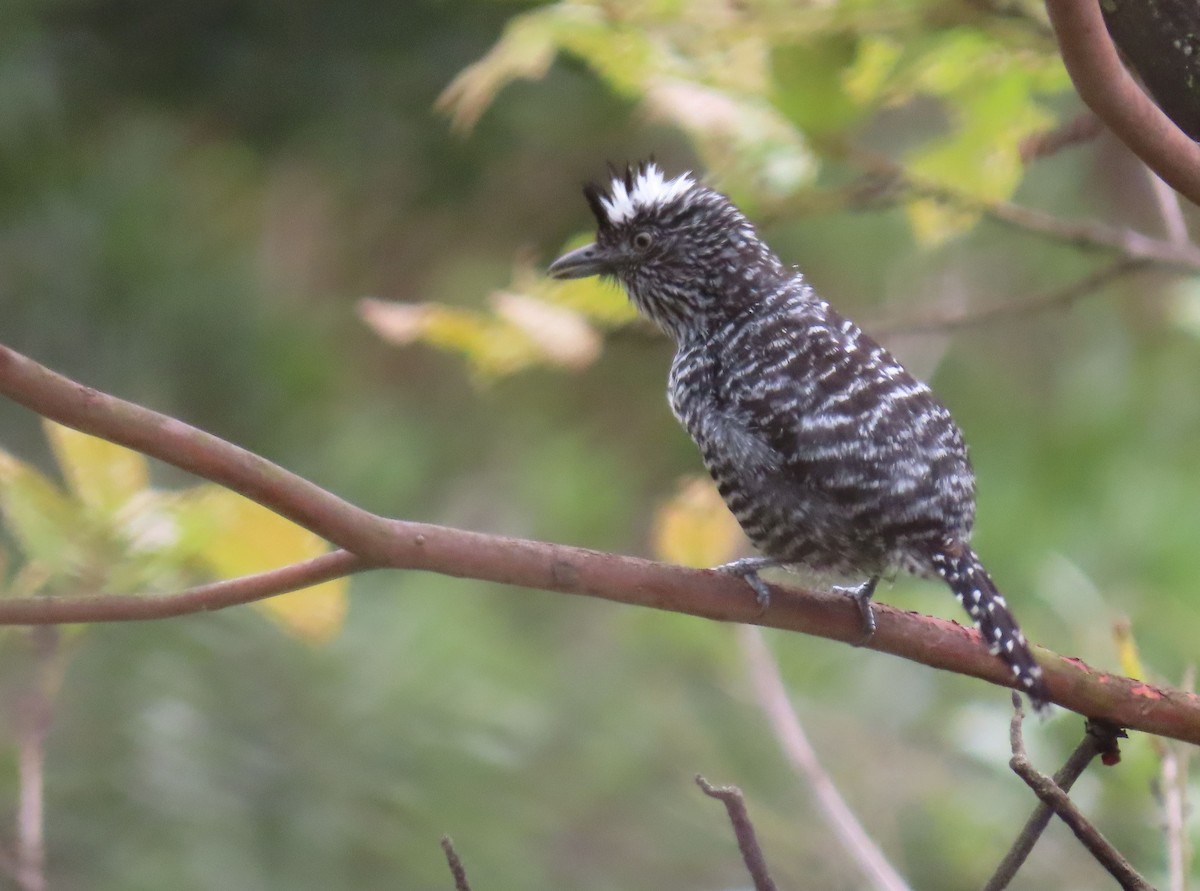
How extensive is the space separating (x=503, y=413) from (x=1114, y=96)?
3.74m

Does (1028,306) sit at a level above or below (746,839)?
above

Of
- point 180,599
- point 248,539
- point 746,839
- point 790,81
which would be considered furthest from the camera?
point 790,81

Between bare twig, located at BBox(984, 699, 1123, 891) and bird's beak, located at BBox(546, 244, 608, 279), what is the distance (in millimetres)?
1479

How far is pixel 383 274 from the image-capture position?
16.9 feet

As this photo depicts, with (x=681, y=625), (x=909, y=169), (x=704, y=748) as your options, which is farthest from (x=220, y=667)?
(x=909, y=169)

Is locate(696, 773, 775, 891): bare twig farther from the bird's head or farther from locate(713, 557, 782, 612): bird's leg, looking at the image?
the bird's head

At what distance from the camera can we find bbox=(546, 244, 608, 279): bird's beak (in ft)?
9.64

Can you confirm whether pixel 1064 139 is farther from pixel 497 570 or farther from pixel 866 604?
pixel 497 570

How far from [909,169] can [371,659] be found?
179 cm

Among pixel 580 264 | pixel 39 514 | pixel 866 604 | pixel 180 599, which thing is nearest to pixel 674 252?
pixel 580 264

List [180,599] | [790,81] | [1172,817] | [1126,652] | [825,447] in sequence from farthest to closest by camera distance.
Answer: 1. [825,447]
2. [790,81]
3. [1126,652]
4. [1172,817]
5. [180,599]

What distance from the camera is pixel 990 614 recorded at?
2.08 m

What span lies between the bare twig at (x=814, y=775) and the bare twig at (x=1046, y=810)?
0.36 metres

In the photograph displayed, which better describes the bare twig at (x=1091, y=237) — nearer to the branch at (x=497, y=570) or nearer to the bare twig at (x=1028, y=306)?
the bare twig at (x=1028, y=306)
